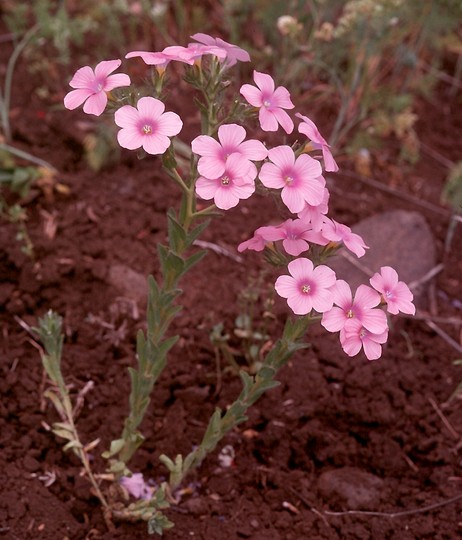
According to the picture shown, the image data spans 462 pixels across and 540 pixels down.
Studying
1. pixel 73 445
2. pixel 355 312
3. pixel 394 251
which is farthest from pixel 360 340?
pixel 394 251

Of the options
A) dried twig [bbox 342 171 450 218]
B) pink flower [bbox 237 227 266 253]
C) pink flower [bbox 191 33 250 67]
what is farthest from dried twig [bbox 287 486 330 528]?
dried twig [bbox 342 171 450 218]

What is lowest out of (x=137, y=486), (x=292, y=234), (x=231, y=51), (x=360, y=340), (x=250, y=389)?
(x=137, y=486)

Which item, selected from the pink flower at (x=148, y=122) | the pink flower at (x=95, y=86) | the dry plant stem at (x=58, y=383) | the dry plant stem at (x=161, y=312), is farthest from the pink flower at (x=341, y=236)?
the dry plant stem at (x=58, y=383)

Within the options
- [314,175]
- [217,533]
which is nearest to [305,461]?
[217,533]

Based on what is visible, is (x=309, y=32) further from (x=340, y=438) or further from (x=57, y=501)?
(x=57, y=501)

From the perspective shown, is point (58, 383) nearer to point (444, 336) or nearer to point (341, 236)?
point (341, 236)

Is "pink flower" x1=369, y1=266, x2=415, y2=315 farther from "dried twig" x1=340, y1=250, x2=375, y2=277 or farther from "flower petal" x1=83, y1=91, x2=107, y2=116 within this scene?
"dried twig" x1=340, y1=250, x2=375, y2=277
